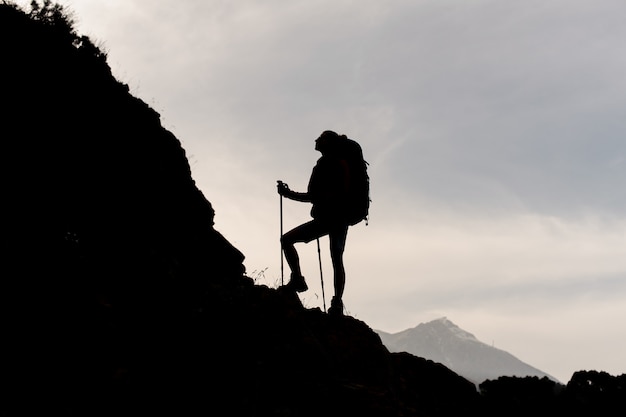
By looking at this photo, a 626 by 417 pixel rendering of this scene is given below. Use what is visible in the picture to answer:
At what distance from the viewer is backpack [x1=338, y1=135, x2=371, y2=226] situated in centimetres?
958

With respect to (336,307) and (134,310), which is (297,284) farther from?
(134,310)

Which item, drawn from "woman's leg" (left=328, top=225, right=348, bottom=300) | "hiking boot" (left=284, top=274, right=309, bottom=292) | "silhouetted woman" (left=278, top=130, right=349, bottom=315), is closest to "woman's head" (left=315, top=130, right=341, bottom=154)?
"silhouetted woman" (left=278, top=130, right=349, bottom=315)

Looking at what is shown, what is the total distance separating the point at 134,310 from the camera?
7.07 meters

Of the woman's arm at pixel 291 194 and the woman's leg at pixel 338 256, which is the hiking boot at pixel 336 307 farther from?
the woman's arm at pixel 291 194

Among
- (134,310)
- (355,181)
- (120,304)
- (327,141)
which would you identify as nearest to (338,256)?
(355,181)

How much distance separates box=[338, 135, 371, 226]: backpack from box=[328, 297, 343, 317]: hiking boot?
1323 mm

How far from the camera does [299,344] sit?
24.4 ft

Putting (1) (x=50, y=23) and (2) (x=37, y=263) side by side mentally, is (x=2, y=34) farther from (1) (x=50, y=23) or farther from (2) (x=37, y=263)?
(2) (x=37, y=263)

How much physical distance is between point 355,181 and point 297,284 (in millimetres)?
1968

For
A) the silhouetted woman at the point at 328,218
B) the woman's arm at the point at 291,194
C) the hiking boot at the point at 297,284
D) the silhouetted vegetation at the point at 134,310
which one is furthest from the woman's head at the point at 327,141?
the silhouetted vegetation at the point at 134,310

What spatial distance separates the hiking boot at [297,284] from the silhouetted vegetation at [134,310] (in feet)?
1.99

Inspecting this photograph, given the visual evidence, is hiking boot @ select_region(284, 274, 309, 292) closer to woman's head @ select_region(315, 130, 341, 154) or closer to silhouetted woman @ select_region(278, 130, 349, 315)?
Result: silhouetted woman @ select_region(278, 130, 349, 315)

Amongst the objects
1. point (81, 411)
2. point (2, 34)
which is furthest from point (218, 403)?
point (2, 34)

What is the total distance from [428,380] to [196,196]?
21.3 ft
